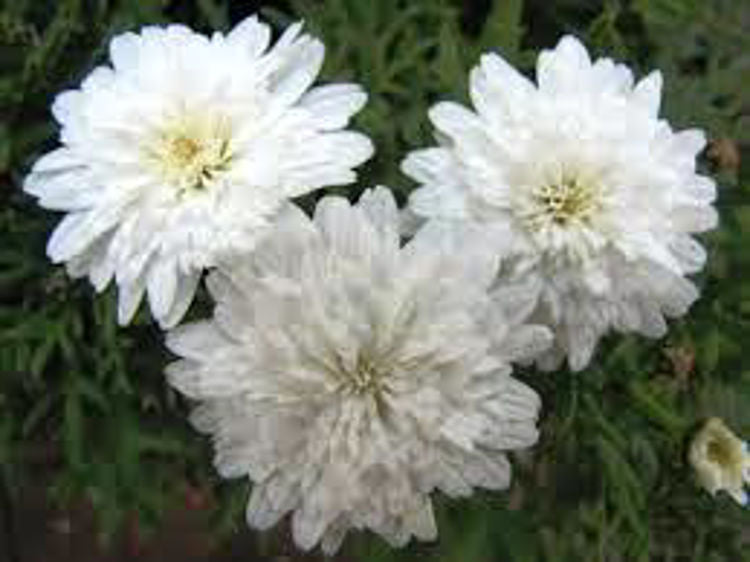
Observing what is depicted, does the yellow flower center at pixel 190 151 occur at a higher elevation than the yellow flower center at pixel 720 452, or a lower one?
higher

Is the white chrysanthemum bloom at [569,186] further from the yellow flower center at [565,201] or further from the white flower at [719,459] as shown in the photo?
the white flower at [719,459]

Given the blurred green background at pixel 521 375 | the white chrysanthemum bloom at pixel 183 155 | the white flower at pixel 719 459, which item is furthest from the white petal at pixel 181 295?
the white flower at pixel 719 459

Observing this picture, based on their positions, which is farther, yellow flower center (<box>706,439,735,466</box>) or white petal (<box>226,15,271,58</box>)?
yellow flower center (<box>706,439,735,466</box>)

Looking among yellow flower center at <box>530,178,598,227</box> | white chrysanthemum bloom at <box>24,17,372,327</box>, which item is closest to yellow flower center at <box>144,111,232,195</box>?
white chrysanthemum bloom at <box>24,17,372,327</box>

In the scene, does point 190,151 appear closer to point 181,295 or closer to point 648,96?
point 181,295

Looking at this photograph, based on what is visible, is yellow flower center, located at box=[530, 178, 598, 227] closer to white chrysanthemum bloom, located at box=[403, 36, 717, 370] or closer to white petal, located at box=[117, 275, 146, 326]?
white chrysanthemum bloom, located at box=[403, 36, 717, 370]

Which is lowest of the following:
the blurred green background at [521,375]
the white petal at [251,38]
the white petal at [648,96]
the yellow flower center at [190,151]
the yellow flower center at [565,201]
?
the blurred green background at [521,375]

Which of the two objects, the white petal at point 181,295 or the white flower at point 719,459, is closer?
the white petal at point 181,295

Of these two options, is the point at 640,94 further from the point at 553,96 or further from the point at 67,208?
the point at 67,208
